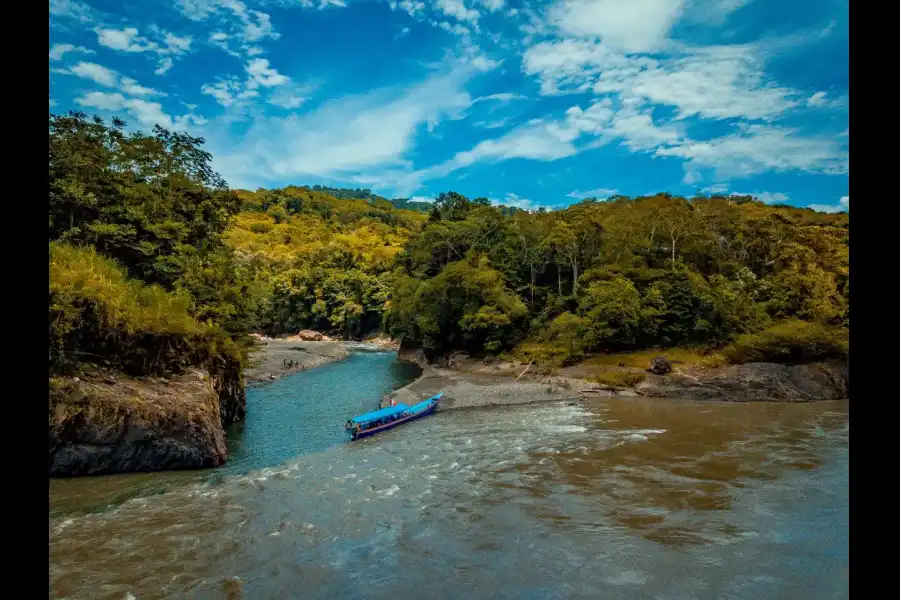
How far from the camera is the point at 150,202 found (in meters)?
22.6

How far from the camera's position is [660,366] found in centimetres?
3083

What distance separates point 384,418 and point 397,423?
940mm

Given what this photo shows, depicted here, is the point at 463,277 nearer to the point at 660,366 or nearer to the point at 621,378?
the point at 621,378

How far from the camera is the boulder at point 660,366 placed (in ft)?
101

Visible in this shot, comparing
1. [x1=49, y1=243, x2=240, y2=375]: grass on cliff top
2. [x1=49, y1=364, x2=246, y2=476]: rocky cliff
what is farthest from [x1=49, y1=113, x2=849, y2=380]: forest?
[x1=49, y1=364, x2=246, y2=476]: rocky cliff

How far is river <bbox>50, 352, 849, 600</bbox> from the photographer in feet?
33.4

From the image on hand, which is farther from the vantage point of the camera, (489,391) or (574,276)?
(574,276)

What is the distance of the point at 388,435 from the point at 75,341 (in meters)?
11.7

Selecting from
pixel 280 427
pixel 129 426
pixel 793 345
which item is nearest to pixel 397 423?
pixel 280 427

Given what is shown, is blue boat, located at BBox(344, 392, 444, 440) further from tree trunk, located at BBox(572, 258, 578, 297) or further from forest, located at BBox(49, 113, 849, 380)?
tree trunk, located at BBox(572, 258, 578, 297)

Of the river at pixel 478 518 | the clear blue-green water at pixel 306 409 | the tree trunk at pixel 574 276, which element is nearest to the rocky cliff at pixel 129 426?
the river at pixel 478 518

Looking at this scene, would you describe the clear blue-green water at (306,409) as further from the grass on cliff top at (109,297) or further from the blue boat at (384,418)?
the grass on cliff top at (109,297)

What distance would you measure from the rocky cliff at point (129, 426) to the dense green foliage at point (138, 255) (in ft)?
3.49
